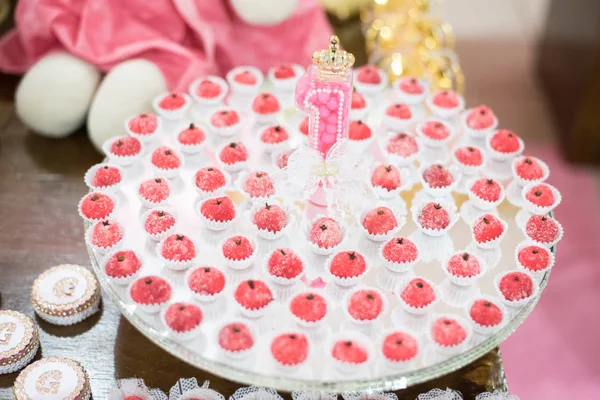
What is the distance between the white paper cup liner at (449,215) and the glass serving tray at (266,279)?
22 millimetres

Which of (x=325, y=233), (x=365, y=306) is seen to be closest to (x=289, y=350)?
(x=365, y=306)

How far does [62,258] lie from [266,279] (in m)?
0.50

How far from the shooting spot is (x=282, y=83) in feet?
5.29

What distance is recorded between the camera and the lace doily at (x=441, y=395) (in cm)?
124

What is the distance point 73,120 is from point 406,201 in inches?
32.3

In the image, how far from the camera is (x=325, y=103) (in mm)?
1231

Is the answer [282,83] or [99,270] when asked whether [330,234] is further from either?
[282,83]

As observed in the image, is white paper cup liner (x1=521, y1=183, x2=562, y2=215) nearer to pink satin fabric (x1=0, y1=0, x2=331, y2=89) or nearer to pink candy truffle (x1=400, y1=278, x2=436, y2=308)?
pink candy truffle (x1=400, y1=278, x2=436, y2=308)

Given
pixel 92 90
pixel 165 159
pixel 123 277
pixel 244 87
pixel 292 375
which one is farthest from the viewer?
pixel 92 90

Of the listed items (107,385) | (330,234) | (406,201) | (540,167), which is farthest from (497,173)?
(107,385)

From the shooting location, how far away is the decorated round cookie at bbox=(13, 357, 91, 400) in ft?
3.83

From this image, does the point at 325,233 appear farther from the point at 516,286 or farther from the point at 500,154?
the point at 500,154

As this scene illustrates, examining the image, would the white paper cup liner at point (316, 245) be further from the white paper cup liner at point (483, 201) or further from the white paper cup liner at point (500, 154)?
the white paper cup liner at point (500, 154)

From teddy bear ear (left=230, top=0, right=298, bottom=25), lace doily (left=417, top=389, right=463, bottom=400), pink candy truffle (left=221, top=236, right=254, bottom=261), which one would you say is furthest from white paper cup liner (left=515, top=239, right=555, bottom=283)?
teddy bear ear (left=230, top=0, right=298, bottom=25)
